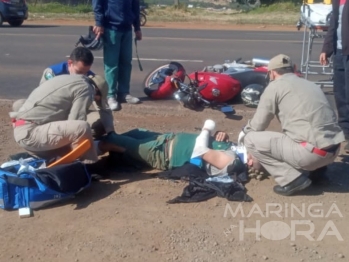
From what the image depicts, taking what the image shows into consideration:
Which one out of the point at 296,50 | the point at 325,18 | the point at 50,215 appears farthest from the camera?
the point at 296,50

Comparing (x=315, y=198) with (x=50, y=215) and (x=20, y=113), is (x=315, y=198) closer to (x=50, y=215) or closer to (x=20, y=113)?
(x=50, y=215)

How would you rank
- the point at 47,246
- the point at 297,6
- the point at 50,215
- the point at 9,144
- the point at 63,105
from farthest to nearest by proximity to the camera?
1. the point at 297,6
2. the point at 9,144
3. the point at 63,105
4. the point at 50,215
5. the point at 47,246

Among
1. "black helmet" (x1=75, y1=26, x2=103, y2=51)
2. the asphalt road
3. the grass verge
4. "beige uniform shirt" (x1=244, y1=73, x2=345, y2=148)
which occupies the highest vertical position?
"black helmet" (x1=75, y1=26, x2=103, y2=51)

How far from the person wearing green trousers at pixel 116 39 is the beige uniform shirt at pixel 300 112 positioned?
3.32 m

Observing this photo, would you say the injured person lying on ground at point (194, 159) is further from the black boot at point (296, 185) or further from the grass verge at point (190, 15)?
the grass verge at point (190, 15)

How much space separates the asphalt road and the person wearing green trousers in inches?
35.9

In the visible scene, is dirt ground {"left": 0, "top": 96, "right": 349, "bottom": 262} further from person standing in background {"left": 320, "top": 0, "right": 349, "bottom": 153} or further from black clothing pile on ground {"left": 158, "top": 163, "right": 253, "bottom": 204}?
person standing in background {"left": 320, "top": 0, "right": 349, "bottom": 153}

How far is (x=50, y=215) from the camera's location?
5.66 meters

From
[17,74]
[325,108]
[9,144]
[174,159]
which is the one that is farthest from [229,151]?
[17,74]

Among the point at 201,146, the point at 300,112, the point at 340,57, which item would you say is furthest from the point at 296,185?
the point at 340,57

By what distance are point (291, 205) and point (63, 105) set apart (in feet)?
6.92

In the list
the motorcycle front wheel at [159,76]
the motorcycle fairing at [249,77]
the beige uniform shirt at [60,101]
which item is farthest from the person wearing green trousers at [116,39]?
the beige uniform shirt at [60,101]

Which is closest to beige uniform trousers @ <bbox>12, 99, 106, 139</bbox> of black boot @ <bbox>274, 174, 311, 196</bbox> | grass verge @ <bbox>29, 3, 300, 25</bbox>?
black boot @ <bbox>274, 174, 311, 196</bbox>

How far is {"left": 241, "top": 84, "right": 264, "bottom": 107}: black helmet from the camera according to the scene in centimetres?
909
